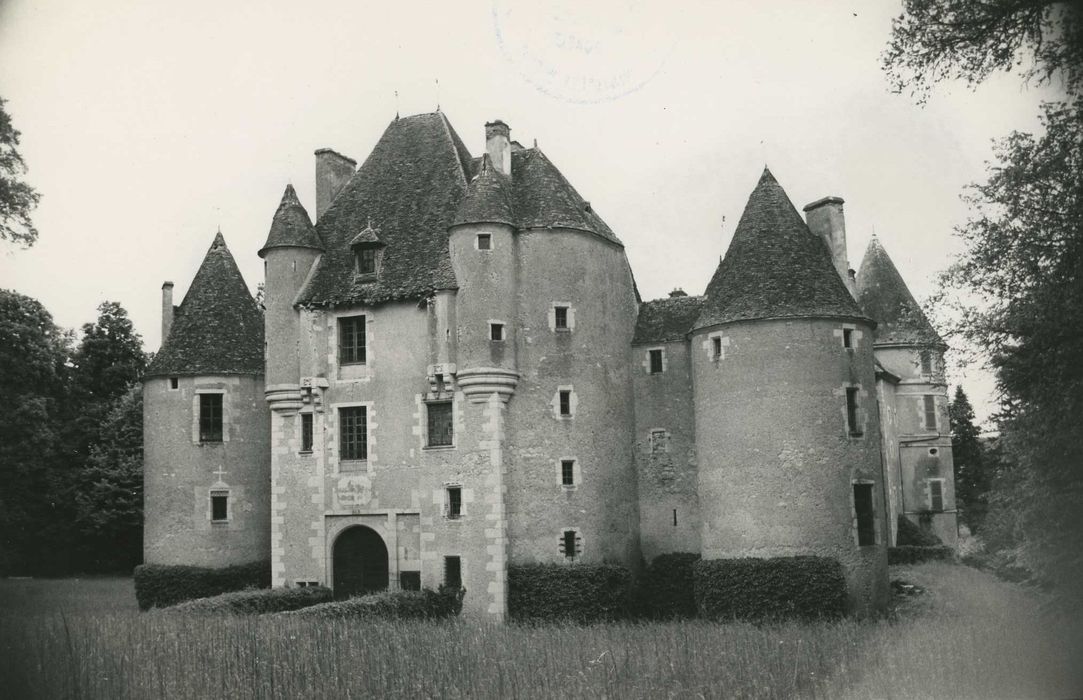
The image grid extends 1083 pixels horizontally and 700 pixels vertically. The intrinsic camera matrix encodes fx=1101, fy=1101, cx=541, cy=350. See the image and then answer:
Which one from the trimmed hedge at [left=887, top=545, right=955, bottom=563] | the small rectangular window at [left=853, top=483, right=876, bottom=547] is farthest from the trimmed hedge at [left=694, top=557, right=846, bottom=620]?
the trimmed hedge at [left=887, top=545, right=955, bottom=563]

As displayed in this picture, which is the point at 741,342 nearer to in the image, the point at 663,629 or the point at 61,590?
the point at 663,629

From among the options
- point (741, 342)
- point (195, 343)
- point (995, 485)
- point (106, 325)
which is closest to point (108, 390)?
point (106, 325)

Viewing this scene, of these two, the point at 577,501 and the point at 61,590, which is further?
the point at 61,590

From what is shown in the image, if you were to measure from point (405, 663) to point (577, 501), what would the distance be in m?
12.2

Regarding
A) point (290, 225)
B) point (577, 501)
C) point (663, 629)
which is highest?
point (290, 225)

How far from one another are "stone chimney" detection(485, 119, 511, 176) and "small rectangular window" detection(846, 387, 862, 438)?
39.1 ft

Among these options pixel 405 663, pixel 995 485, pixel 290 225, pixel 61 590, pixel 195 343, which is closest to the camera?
pixel 405 663

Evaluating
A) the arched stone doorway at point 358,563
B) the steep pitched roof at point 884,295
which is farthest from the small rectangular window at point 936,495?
the arched stone doorway at point 358,563

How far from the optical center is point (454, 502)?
30719 millimetres

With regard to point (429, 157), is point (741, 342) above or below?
below

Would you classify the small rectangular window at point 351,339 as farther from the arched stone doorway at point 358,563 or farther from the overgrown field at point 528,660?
the overgrown field at point 528,660

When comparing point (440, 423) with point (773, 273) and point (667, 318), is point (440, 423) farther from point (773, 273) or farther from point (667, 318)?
point (773, 273)

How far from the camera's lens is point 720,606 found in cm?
2864

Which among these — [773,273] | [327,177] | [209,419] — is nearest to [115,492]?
[209,419]
